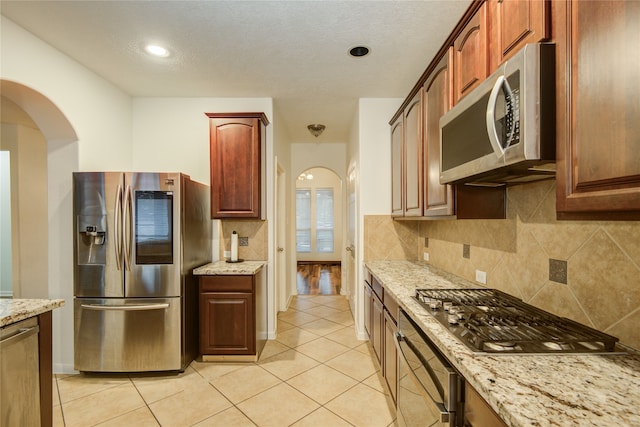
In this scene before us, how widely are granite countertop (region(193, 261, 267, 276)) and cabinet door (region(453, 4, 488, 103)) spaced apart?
2179 millimetres

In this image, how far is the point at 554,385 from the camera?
2.60 feet

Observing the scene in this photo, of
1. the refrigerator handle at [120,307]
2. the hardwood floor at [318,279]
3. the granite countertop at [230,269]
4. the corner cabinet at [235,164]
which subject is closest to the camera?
the refrigerator handle at [120,307]

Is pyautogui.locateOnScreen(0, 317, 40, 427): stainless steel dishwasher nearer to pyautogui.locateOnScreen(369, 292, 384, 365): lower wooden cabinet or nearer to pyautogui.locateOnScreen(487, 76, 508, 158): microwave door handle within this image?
pyautogui.locateOnScreen(369, 292, 384, 365): lower wooden cabinet

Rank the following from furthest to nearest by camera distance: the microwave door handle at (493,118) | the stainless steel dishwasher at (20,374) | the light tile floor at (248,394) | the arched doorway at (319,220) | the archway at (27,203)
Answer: the arched doorway at (319,220) → the archway at (27,203) → the light tile floor at (248,394) → the stainless steel dishwasher at (20,374) → the microwave door handle at (493,118)

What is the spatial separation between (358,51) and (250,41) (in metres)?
0.86

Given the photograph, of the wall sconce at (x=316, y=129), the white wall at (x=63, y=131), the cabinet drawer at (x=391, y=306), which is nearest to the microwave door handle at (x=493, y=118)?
the cabinet drawer at (x=391, y=306)

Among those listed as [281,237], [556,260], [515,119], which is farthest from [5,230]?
[556,260]

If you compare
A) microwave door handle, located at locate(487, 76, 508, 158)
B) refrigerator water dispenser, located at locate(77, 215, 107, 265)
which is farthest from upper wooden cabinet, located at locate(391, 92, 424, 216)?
refrigerator water dispenser, located at locate(77, 215, 107, 265)

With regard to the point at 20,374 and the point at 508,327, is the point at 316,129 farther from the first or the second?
the point at 20,374

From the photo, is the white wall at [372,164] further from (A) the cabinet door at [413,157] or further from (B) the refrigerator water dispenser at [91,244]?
(B) the refrigerator water dispenser at [91,244]

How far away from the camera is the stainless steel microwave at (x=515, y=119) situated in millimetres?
944

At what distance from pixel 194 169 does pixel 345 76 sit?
6.39 feet

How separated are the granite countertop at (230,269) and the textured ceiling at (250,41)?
1.86 metres

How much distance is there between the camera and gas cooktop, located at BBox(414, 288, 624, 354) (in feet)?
3.25
